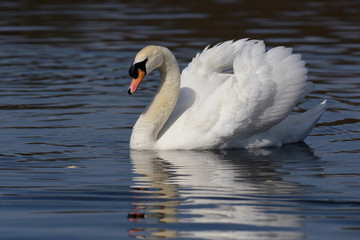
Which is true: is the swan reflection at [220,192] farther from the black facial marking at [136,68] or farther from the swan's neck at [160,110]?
the black facial marking at [136,68]

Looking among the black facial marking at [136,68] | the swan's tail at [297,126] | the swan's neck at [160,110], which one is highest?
the black facial marking at [136,68]

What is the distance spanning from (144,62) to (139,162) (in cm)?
117

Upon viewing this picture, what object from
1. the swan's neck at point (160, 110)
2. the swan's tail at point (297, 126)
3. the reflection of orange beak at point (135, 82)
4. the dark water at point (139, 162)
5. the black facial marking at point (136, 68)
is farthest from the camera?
the swan's tail at point (297, 126)

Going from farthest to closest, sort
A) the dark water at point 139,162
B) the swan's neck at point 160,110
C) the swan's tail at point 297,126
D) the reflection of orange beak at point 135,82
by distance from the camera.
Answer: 1. the swan's tail at point 297,126
2. the swan's neck at point 160,110
3. the reflection of orange beak at point 135,82
4. the dark water at point 139,162

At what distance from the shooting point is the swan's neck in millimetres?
10477

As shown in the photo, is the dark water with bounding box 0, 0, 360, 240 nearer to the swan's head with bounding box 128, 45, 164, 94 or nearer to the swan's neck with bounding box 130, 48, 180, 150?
the swan's neck with bounding box 130, 48, 180, 150

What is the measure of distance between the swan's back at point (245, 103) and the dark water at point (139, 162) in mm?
229

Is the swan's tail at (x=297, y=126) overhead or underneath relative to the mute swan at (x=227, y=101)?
underneath

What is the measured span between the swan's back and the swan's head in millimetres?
669

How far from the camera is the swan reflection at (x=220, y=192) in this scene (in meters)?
7.16

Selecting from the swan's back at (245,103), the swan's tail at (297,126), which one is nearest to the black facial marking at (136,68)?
the swan's back at (245,103)

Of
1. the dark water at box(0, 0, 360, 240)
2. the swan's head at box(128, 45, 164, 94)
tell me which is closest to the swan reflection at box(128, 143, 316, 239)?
the dark water at box(0, 0, 360, 240)

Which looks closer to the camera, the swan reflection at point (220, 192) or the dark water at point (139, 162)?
the swan reflection at point (220, 192)

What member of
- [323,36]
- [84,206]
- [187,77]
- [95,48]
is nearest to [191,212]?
[84,206]
